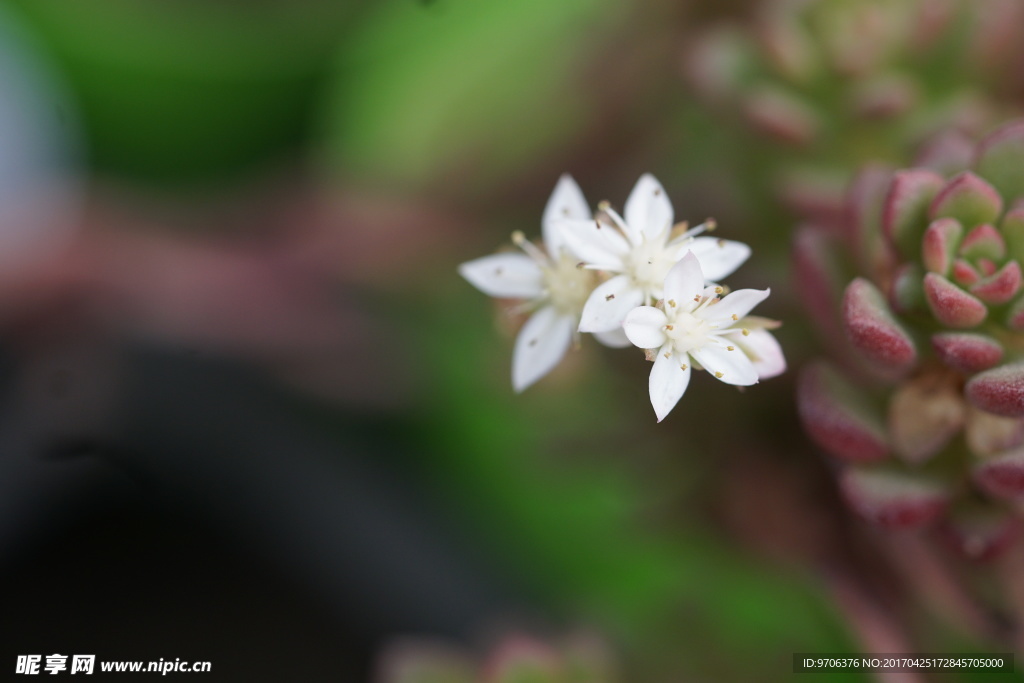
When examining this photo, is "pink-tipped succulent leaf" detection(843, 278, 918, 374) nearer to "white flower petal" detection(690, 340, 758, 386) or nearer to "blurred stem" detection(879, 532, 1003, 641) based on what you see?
"white flower petal" detection(690, 340, 758, 386)

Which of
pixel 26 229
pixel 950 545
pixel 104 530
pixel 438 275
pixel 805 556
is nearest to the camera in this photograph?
pixel 950 545

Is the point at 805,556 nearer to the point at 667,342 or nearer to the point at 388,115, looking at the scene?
the point at 667,342

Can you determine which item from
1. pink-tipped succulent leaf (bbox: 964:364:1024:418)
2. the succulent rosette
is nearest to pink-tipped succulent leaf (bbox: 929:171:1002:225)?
the succulent rosette

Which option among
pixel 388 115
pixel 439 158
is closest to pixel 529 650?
pixel 439 158

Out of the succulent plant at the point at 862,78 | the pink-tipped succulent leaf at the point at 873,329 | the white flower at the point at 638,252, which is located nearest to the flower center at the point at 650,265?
the white flower at the point at 638,252

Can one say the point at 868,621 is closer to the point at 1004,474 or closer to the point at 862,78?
the point at 1004,474

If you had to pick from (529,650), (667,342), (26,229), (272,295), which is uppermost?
(26,229)

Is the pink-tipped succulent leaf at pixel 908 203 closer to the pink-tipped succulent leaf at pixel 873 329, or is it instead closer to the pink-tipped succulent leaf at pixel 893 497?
the pink-tipped succulent leaf at pixel 873 329
